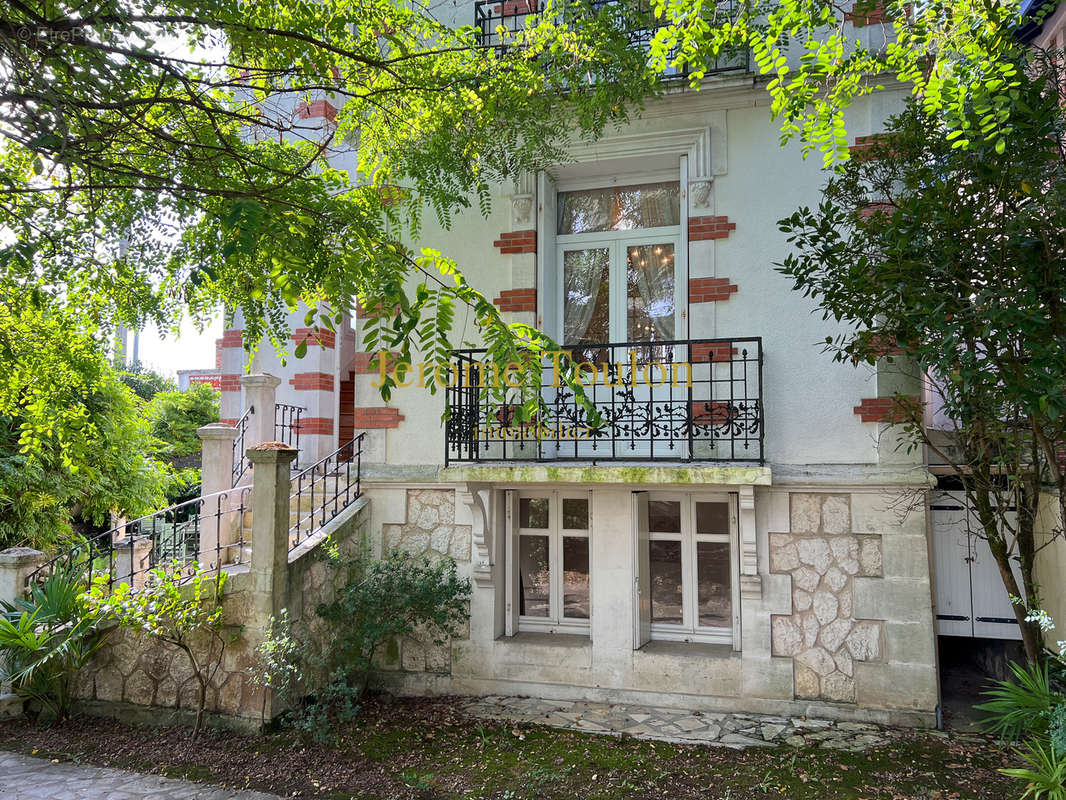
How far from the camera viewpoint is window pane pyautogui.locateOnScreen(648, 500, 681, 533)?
6.57m

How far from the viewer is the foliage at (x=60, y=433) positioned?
4.93 m

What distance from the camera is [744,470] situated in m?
5.65

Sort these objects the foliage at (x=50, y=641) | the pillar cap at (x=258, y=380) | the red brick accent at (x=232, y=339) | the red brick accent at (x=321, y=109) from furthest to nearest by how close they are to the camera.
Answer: the red brick accent at (x=232, y=339) → the red brick accent at (x=321, y=109) → the pillar cap at (x=258, y=380) → the foliage at (x=50, y=641)

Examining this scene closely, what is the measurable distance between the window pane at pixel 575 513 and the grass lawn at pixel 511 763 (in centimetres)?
183

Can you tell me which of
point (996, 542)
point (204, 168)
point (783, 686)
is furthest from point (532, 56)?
point (783, 686)

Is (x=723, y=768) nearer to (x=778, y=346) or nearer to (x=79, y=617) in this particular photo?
(x=778, y=346)

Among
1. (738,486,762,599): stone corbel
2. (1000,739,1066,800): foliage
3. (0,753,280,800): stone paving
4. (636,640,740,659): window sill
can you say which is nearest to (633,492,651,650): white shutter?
(636,640,740,659): window sill

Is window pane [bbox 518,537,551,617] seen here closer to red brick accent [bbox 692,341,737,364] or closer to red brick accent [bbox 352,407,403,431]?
red brick accent [bbox 352,407,403,431]

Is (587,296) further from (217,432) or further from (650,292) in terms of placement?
(217,432)

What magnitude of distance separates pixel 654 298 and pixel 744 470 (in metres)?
1.99

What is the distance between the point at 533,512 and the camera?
695 cm

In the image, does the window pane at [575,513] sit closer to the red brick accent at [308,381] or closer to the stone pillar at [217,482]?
the stone pillar at [217,482]

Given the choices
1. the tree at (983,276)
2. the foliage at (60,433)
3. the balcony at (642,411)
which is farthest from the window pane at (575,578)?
the foliage at (60,433)

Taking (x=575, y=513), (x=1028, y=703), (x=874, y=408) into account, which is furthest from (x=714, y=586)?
(x=1028, y=703)
